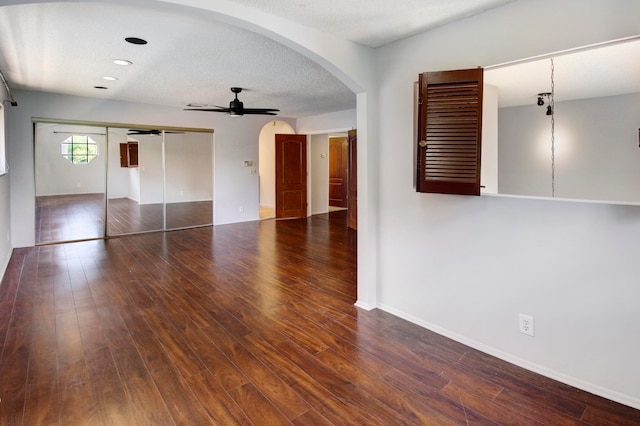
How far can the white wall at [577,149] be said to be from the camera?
227 centimetres

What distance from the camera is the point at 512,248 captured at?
2.43 m

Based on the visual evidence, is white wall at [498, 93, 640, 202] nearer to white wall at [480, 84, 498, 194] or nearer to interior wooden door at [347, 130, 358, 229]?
white wall at [480, 84, 498, 194]

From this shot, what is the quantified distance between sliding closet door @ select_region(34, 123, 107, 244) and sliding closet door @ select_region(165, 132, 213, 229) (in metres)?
1.20

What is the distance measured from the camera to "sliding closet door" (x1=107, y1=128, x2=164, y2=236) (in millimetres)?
6836

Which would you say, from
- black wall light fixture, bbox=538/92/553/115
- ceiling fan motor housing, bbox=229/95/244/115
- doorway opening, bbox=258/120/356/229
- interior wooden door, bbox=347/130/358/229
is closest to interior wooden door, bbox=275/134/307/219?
doorway opening, bbox=258/120/356/229

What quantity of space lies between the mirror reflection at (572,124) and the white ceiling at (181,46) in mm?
623

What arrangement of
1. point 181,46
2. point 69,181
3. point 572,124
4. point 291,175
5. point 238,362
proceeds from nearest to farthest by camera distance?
point 238,362
point 572,124
point 181,46
point 69,181
point 291,175

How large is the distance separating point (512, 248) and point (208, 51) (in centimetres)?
336

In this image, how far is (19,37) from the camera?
334 cm

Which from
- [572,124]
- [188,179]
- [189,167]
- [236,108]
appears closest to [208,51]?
[236,108]

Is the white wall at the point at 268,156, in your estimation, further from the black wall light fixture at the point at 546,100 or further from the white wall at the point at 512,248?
the black wall light fixture at the point at 546,100

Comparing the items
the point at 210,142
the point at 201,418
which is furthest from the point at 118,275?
the point at 210,142

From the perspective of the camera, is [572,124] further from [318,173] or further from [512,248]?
[318,173]

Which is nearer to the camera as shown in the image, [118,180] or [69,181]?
[69,181]
